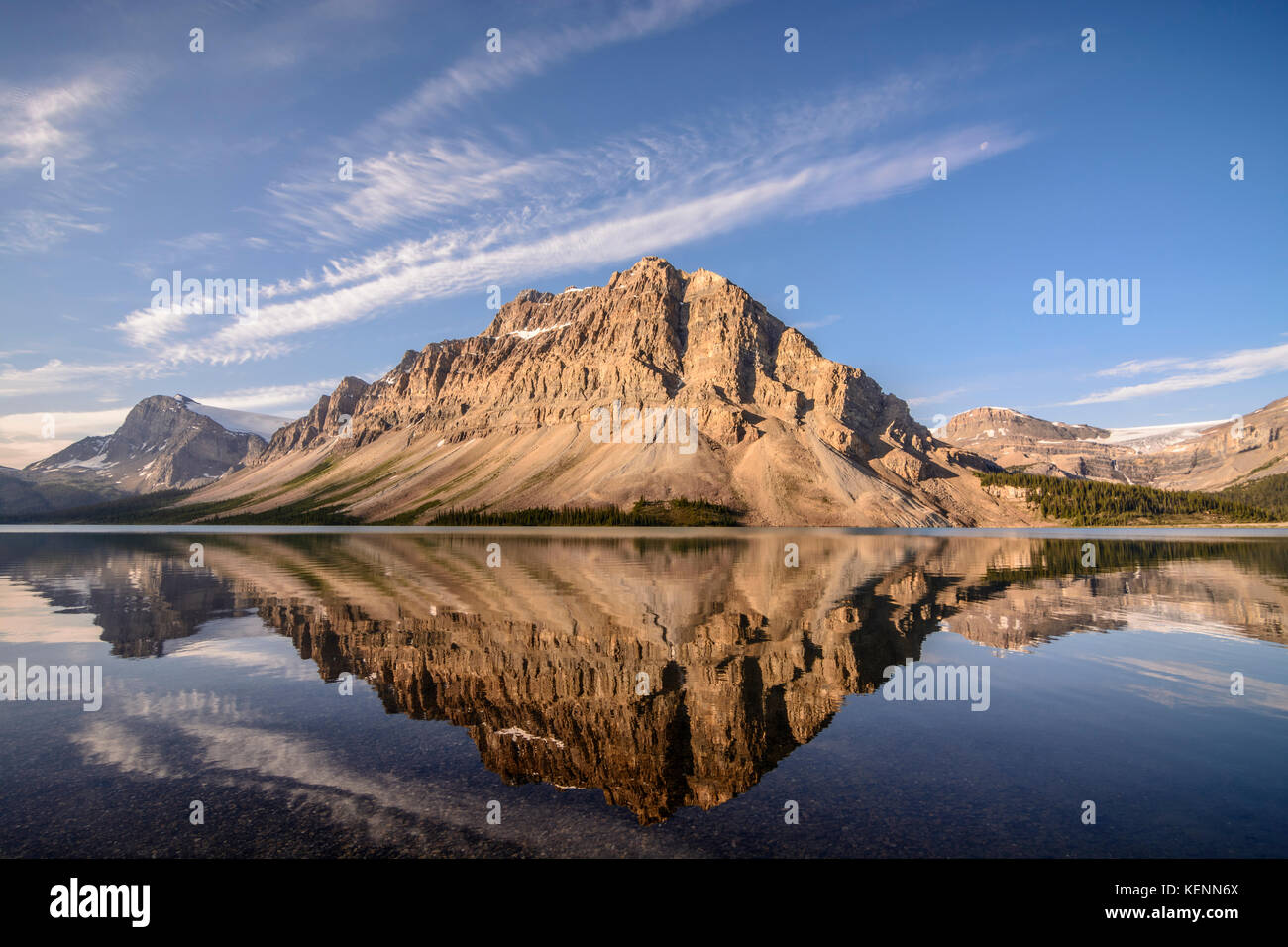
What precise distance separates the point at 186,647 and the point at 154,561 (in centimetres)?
5986

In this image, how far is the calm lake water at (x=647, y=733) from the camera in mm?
11078

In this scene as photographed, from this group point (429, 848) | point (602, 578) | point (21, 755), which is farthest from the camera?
point (602, 578)

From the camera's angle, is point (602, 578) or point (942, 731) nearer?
point (942, 731)

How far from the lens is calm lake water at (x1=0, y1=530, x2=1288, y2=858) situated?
1108 cm

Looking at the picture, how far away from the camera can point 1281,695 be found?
19.4 metres

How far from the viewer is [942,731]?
16.3m

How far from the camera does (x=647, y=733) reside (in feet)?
51.6
